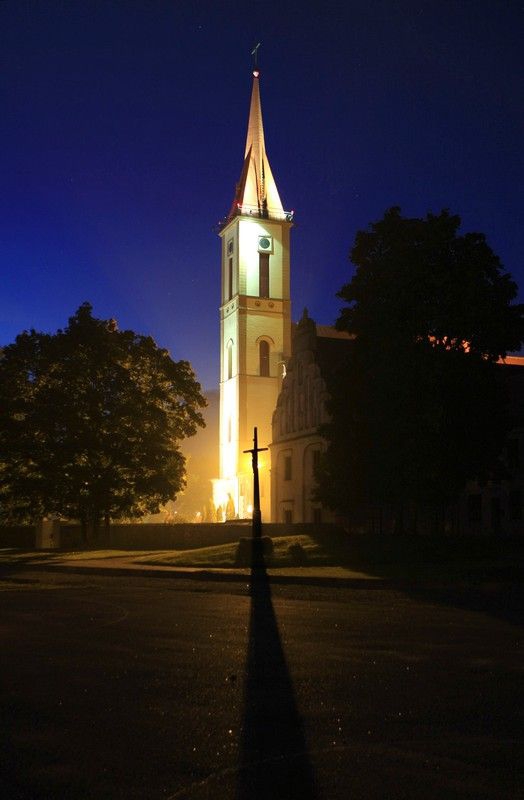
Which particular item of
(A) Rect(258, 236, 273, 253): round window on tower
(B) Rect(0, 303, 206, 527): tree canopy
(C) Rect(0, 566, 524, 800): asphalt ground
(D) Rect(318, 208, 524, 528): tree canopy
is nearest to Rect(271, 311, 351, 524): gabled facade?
(B) Rect(0, 303, 206, 527): tree canopy

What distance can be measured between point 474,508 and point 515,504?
2.89 metres

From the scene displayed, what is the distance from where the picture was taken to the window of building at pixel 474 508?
52719 mm

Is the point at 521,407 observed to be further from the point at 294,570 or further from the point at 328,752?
the point at 328,752

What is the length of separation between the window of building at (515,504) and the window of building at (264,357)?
36.6m

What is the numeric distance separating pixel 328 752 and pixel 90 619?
9262 mm

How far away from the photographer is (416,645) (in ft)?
36.9

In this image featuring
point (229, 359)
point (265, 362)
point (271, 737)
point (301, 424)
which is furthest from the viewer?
point (229, 359)

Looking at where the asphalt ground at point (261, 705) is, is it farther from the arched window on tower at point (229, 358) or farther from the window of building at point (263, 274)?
the window of building at point (263, 274)

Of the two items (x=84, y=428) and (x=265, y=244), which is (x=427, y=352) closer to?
(x=84, y=428)

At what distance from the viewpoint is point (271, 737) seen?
20.9ft

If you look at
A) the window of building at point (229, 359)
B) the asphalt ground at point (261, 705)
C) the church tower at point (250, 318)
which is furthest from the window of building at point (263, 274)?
the asphalt ground at point (261, 705)

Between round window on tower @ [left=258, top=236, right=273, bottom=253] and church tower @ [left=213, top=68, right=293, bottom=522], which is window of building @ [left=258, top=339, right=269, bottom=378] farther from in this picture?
round window on tower @ [left=258, top=236, right=273, bottom=253]

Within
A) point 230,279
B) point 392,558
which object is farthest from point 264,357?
point 392,558

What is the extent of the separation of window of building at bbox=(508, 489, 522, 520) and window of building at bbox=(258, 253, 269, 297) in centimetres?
4137
